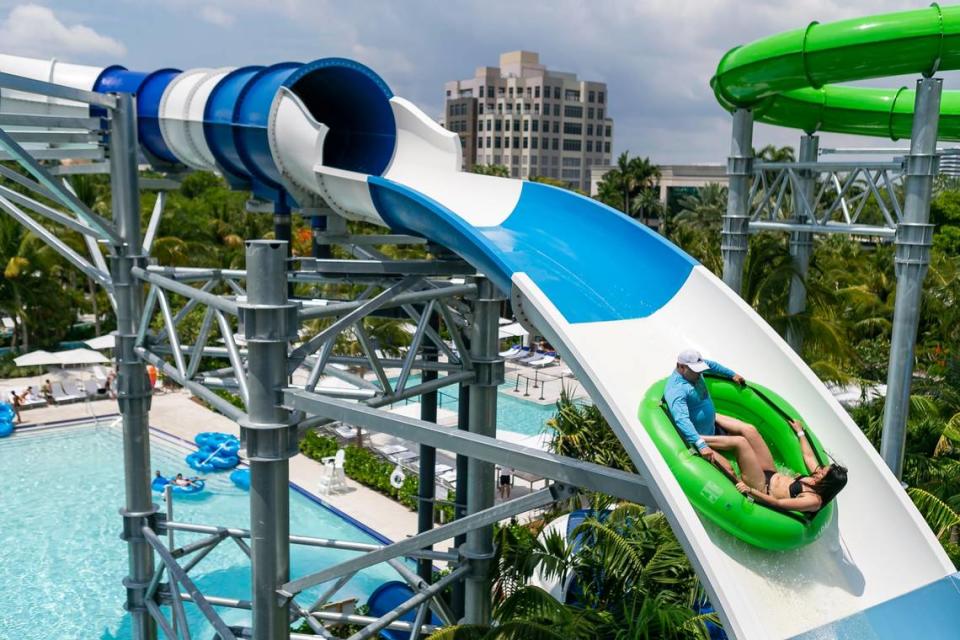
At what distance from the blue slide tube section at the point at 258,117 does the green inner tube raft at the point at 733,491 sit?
15.6ft

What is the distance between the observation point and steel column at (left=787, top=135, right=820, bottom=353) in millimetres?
14320

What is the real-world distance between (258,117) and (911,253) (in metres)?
8.12

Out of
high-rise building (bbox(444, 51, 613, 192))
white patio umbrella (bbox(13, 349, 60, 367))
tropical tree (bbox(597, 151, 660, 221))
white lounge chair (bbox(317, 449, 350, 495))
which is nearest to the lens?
white lounge chair (bbox(317, 449, 350, 495))

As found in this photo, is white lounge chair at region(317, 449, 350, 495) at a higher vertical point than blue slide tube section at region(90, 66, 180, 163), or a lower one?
lower

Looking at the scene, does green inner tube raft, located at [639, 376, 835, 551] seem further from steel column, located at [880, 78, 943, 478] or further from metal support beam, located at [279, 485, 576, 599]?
steel column, located at [880, 78, 943, 478]

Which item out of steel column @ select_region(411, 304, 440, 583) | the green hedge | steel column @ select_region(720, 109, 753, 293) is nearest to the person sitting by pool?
steel column @ select_region(411, 304, 440, 583)

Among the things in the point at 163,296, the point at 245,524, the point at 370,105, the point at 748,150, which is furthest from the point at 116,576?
the point at 748,150


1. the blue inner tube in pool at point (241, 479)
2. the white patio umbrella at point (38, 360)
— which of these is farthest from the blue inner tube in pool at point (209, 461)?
the white patio umbrella at point (38, 360)

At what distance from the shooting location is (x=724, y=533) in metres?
5.11

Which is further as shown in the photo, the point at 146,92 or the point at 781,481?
the point at 146,92

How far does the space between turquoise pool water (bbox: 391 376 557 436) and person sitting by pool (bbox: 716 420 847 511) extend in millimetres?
18475

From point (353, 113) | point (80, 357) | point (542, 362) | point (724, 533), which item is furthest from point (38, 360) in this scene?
point (724, 533)

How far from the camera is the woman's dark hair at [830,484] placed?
5.19 m

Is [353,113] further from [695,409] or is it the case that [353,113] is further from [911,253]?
[911,253]
